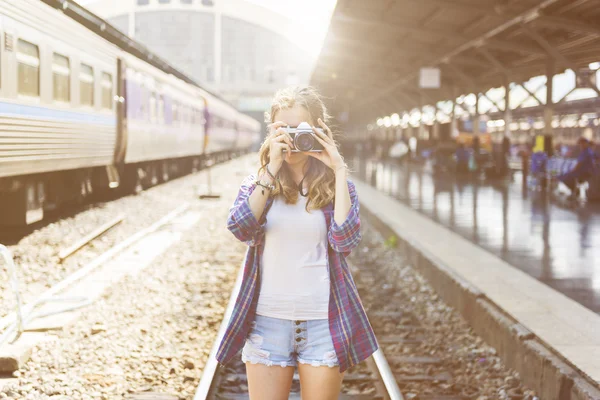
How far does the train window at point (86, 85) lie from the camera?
13.6 m

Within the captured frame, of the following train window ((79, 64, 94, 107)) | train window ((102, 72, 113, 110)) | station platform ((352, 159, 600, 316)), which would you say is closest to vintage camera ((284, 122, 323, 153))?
station platform ((352, 159, 600, 316))

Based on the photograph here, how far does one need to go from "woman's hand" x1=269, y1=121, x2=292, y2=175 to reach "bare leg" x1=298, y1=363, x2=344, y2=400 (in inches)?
29.0

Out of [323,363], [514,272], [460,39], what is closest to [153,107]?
[460,39]

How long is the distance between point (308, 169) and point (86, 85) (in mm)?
11812

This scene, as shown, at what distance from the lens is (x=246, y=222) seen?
9.49ft

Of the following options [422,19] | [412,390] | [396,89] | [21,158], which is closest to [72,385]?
[412,390]

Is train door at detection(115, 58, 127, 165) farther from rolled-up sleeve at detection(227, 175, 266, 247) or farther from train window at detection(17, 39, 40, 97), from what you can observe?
rolled-up sleeve at detection(227, 175, 266, 247)

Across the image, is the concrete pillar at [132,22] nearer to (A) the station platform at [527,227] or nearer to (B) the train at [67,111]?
(B) the train at [67,111]

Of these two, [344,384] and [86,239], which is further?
[86,239]

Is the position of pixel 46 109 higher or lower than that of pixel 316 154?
higher

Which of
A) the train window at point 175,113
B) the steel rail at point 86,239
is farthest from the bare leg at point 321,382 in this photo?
the train window at point 175,113

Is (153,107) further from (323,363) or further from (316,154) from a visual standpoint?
(323,363)

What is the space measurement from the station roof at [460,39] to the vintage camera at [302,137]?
743 centimetres

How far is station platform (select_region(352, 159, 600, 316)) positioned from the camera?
26.9 feet
